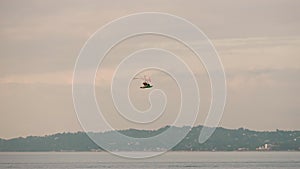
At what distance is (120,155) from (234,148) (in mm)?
33175

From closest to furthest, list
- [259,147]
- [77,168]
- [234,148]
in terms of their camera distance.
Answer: [77,168] < [234,148] < [259,147]

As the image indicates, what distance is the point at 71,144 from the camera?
629 feet

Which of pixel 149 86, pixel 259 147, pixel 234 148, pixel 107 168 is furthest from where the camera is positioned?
pixel 259 147

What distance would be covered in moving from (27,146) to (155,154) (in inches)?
1198

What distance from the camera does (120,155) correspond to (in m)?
196

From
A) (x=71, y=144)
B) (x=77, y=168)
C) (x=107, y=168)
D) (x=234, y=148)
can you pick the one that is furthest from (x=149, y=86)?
(x=71, y=144)

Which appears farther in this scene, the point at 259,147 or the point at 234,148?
the point at 259,147

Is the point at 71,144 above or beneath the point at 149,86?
above

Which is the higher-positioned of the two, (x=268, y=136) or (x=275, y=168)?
(x=268, y=136)

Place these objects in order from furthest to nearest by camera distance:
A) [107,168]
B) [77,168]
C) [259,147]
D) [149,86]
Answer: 1. [259,147]
2. [77,168]
3. [107,168]
4. [149,86]

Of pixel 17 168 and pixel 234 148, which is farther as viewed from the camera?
pixel 234 148

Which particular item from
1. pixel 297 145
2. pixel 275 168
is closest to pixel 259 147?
pixel 297 145

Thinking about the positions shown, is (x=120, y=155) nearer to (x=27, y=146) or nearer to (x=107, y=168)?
(x=27, y=146)

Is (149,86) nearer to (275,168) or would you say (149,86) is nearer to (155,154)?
(275,168)
